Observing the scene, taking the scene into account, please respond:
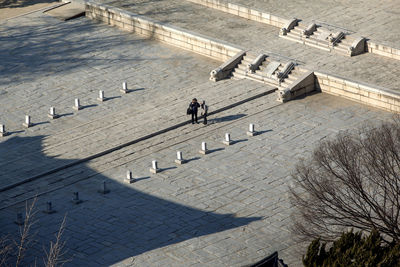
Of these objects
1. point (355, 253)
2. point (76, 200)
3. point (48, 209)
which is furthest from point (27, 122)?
point (355, 253)

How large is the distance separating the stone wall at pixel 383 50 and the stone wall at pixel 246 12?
14.4ft

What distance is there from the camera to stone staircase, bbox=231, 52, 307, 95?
4000 centimetres

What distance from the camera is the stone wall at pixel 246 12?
44.6 metres

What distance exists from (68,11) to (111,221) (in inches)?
805

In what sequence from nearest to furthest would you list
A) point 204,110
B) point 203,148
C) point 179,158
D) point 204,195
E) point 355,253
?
point 355,253, point 204,195, point 179,158, point 203,148, point 204,110

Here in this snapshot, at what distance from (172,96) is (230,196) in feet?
29.0

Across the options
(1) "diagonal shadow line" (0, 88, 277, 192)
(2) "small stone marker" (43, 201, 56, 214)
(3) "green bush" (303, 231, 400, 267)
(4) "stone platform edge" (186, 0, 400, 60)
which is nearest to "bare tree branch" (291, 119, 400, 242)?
(3) "green bush" (303, 231, 400, 267)

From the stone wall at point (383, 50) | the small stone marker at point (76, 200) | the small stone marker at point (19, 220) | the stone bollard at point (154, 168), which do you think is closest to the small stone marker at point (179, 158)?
the stone bollard at point (154, 168)

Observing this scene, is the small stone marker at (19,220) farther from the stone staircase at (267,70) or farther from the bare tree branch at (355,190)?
the stone staircase at (267,70)

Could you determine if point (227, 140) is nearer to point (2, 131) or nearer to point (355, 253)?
point (2, 131)

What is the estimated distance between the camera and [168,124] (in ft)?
123

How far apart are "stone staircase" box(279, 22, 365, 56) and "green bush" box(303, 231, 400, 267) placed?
15707 mm

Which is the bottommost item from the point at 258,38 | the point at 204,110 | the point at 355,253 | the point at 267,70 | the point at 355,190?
the point at 204,110

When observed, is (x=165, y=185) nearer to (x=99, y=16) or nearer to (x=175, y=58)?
(x=175, y=58)
